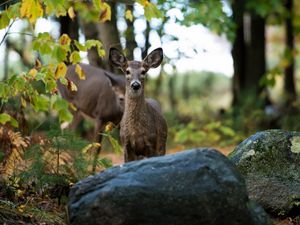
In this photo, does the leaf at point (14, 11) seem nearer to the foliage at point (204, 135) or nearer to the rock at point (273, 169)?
the rock at point (273, 169)

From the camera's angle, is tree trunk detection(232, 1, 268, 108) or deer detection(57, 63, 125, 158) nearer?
deer detection(57, 63, 125, 158)

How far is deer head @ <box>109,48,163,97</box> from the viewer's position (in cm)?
815

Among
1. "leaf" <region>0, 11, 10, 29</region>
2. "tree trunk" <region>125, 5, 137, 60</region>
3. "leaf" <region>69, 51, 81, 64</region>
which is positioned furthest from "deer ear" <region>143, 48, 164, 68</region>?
"tree trunk" <region>125, 5, 137, 60</region>

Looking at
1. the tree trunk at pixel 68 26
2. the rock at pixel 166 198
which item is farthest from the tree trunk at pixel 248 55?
the rock at pixel 166 198

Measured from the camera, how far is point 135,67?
837 cm

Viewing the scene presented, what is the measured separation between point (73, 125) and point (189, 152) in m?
7.69

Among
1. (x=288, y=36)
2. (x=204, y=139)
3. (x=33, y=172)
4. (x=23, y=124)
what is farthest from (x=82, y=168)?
(x=288, y=36)

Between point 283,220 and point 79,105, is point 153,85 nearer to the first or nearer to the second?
point 79,105

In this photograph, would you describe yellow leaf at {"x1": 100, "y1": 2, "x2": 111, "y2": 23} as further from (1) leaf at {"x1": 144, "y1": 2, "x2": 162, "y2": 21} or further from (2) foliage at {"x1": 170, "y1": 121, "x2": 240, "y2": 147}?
(2) foliage at {"x1": 170, "y1": 121, "x2": 240, "y2": 147}

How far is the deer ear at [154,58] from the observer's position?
8.55m

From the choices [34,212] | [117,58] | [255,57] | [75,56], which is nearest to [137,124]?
[117,58]

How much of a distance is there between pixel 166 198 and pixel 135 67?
323cm

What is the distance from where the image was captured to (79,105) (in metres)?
12.9

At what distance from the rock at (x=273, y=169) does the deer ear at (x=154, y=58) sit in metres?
1.85
